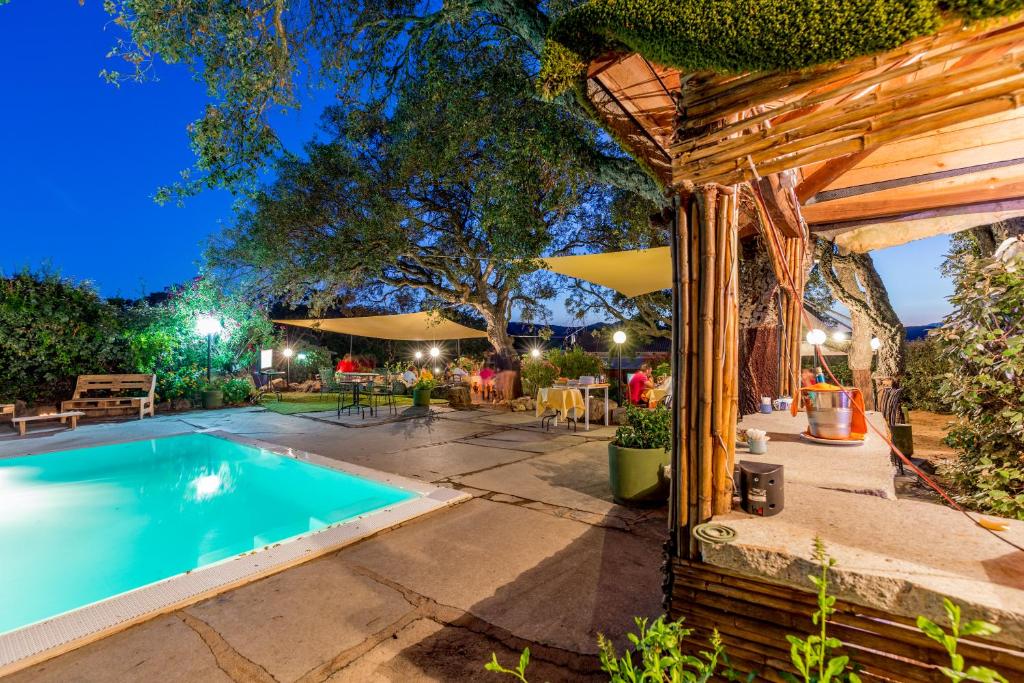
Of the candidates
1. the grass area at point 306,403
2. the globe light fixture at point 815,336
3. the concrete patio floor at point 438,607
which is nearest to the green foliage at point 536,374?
the grass area at point 306,403

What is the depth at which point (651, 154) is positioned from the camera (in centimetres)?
229

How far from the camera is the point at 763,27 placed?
1190 mm

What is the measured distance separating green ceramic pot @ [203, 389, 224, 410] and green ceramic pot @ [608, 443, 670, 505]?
10653 millimetres

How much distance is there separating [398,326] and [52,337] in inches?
271

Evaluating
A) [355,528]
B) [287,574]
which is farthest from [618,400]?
[287,574]

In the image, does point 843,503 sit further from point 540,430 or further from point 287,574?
point 540,430

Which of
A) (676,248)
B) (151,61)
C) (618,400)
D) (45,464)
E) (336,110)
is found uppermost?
(336,110)

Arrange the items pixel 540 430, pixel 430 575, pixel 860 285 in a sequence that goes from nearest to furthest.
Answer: pixel 430 575, pixel 860 285, pixel 540 430

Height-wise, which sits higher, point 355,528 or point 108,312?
point 108,312

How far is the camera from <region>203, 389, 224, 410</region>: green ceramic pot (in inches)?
429

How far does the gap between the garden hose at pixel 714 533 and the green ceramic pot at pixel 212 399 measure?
1210 cm

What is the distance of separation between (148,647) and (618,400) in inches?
342

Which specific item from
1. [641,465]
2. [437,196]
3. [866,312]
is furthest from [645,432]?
[437,196]

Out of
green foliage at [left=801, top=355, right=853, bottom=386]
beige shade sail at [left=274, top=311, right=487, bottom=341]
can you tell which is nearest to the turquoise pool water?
beige shade sail at [left=274, top=311, right=487, bottom=341]
